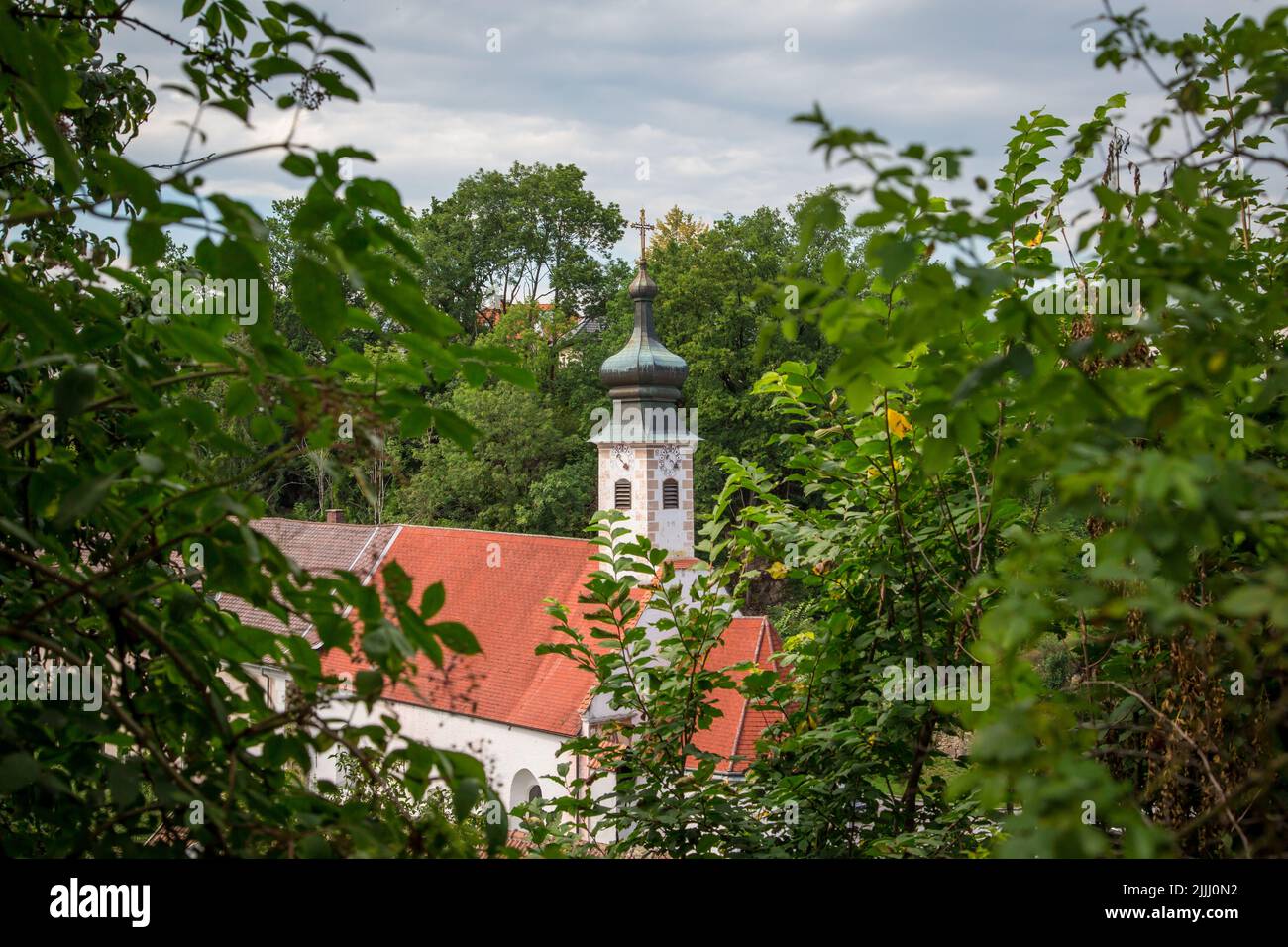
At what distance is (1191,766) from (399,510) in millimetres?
40318

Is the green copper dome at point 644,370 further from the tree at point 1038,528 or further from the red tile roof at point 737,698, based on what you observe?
the tree at point 1038,528

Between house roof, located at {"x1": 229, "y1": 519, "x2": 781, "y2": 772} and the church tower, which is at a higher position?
the church tower

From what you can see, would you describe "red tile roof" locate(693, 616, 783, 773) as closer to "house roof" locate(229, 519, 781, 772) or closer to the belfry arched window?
"house roof" locate(229, 519, 781, 772)

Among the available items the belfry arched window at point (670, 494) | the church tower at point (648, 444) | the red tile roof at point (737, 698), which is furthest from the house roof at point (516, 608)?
the belfry arched window at point (670, 494)

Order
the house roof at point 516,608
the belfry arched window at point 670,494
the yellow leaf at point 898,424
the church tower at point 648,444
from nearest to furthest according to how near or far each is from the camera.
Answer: the yellow leaf at point 898,424 → the house roof at point 516,608 → the church tower at point 648,444 → the belfry arched window at point 670,494

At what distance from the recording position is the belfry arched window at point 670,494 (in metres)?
27.4

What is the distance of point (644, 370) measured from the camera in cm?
2720

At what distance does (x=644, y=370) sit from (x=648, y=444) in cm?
180

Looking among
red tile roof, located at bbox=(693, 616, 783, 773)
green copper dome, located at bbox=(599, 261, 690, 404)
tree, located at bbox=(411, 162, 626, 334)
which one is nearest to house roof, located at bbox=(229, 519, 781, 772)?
red tile roof, located at bbox=(693, 616, 783, 773)

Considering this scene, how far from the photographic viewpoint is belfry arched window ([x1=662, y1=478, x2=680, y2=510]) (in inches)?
1078

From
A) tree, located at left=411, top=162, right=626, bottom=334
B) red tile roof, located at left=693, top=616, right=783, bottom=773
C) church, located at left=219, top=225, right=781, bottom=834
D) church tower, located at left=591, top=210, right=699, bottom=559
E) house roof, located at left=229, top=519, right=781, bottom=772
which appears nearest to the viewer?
red tile roof, located at left=693, top=616, right=783, bottom=773

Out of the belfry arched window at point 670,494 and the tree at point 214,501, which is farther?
the belfry arched window at point 670,494

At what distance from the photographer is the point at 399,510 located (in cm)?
4150
